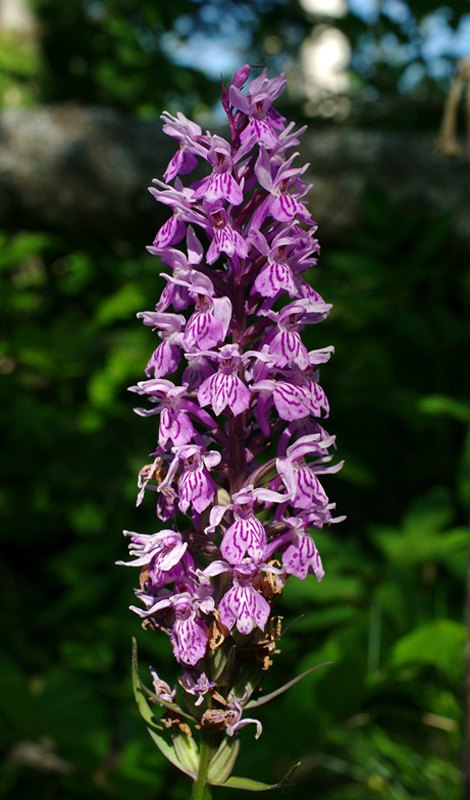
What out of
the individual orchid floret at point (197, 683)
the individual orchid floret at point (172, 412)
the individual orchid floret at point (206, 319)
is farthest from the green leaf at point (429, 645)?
the individual orchid floret at point (206, 319)

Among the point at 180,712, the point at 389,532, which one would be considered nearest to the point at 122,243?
the point at 389,532

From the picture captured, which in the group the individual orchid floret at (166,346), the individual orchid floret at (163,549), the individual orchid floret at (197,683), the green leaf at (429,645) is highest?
the individual orchid floret at (166,346)

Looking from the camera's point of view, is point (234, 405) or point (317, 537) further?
point (317, 537)

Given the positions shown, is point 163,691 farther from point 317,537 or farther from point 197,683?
point 317,537

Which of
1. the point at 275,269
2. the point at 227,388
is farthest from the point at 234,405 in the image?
the point at 275,269

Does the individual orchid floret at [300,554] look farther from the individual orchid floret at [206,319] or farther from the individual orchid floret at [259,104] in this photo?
the individual orchid floret at [259,104]

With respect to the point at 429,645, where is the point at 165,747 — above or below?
above

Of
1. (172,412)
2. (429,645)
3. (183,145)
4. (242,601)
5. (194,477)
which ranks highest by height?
(183,145)

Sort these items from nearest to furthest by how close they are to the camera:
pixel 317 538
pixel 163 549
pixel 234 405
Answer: pixel 234 405
pixel 163 549
pixel 317 538
